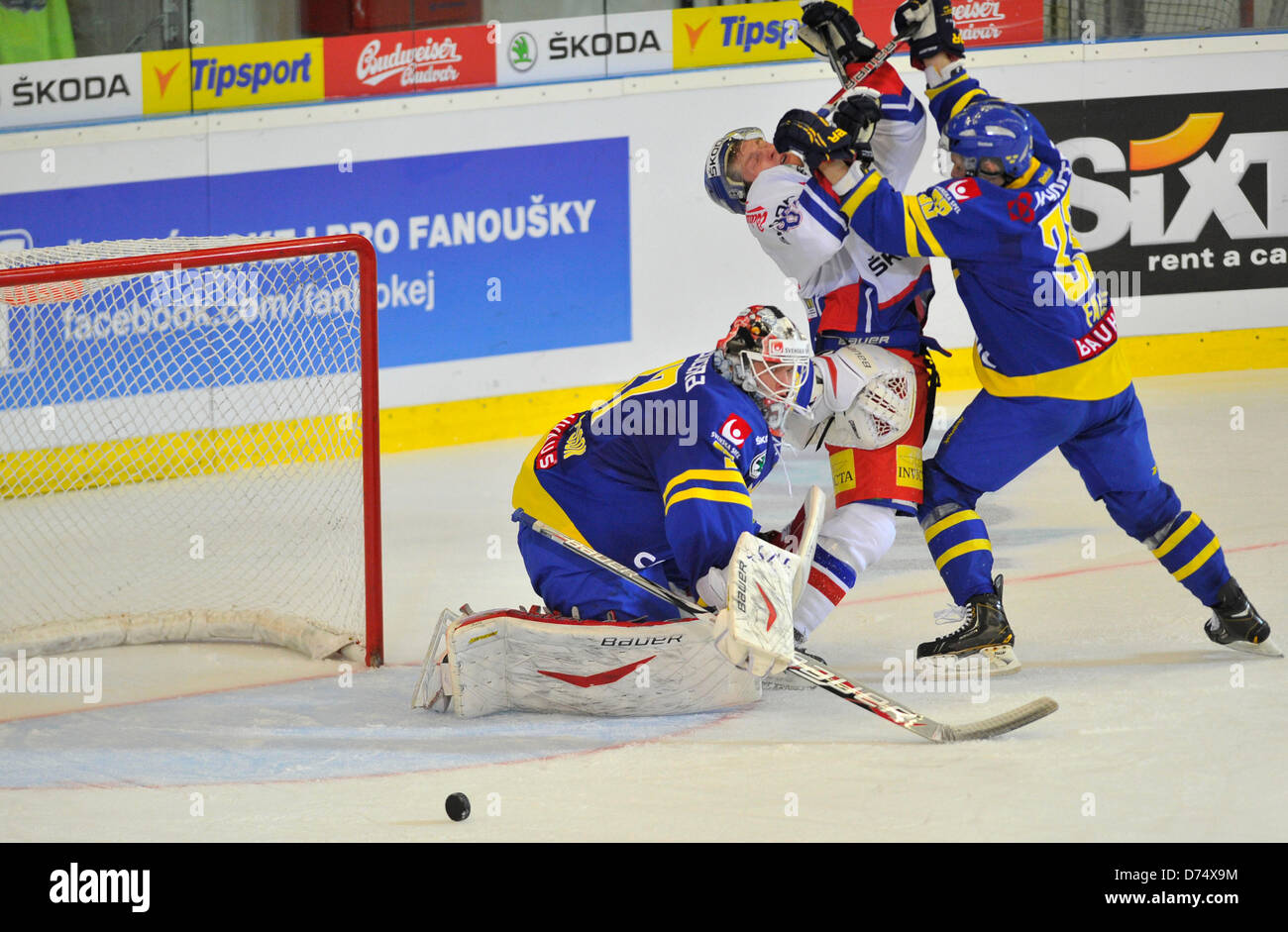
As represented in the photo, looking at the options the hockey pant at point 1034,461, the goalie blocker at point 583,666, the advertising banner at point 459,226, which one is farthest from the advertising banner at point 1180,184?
the goalie blocker at point 583,666

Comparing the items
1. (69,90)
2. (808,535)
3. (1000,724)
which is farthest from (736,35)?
(1000,724)

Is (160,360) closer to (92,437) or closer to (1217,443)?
(92,437)

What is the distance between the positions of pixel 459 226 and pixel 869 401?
346cm

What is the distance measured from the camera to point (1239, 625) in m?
4.15

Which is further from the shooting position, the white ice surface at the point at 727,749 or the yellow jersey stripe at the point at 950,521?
the yellow jersey stripe at the point at 950,521

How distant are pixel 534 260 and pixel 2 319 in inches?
88.3

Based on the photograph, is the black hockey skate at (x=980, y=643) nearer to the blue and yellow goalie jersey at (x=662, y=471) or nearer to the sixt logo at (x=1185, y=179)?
the blue and yellow goalie jersey at (x=662, y=471)

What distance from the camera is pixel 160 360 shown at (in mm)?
5965

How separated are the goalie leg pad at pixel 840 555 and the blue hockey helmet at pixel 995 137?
0.82 metres

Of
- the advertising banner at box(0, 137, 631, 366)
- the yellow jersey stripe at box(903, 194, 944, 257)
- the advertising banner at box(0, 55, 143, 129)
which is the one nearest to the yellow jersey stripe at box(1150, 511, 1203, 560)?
the yellow jersey stripe at box(903, 194, 944, 257)

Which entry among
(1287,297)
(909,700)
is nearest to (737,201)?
(909,700)

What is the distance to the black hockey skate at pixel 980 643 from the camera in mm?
4105

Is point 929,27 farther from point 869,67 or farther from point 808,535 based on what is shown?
point 808,535

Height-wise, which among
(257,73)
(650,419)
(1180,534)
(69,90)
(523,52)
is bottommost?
(1180,534)
